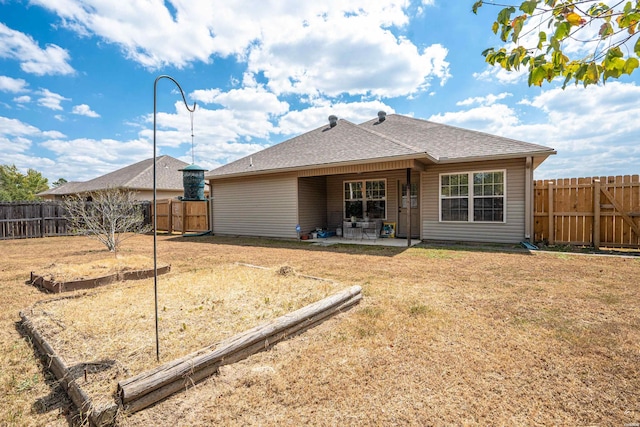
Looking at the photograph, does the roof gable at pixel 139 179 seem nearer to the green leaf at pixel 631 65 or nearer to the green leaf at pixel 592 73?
the green leaf at pixel 592 73

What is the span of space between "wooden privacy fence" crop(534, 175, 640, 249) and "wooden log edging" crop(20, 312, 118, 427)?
10549 millimetres

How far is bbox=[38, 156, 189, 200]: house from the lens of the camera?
763 inches

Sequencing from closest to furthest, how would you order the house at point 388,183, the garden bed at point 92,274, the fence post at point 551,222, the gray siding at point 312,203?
the garden bed at point 92,274
the fence post at point 551,222
the house at point 388,183
the gray siding at point 312,203

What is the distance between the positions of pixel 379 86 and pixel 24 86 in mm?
15878

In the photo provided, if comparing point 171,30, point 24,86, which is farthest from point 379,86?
point 24,86

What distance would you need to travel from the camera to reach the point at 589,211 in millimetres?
8133

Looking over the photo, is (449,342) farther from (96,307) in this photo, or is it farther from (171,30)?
(171,30)

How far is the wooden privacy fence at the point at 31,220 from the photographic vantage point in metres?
12.8

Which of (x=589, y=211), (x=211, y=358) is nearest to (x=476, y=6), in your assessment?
(x=211, y=358)

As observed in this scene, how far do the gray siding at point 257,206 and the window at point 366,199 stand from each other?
2.34 metres

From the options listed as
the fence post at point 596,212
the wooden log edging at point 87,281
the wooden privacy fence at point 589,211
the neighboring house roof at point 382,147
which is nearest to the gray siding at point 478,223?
the neighboring house roof at point 382,147

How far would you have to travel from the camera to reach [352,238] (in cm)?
1121

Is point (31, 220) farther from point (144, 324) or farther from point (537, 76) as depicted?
point (537, 76)

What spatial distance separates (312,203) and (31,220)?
42.8 feet
